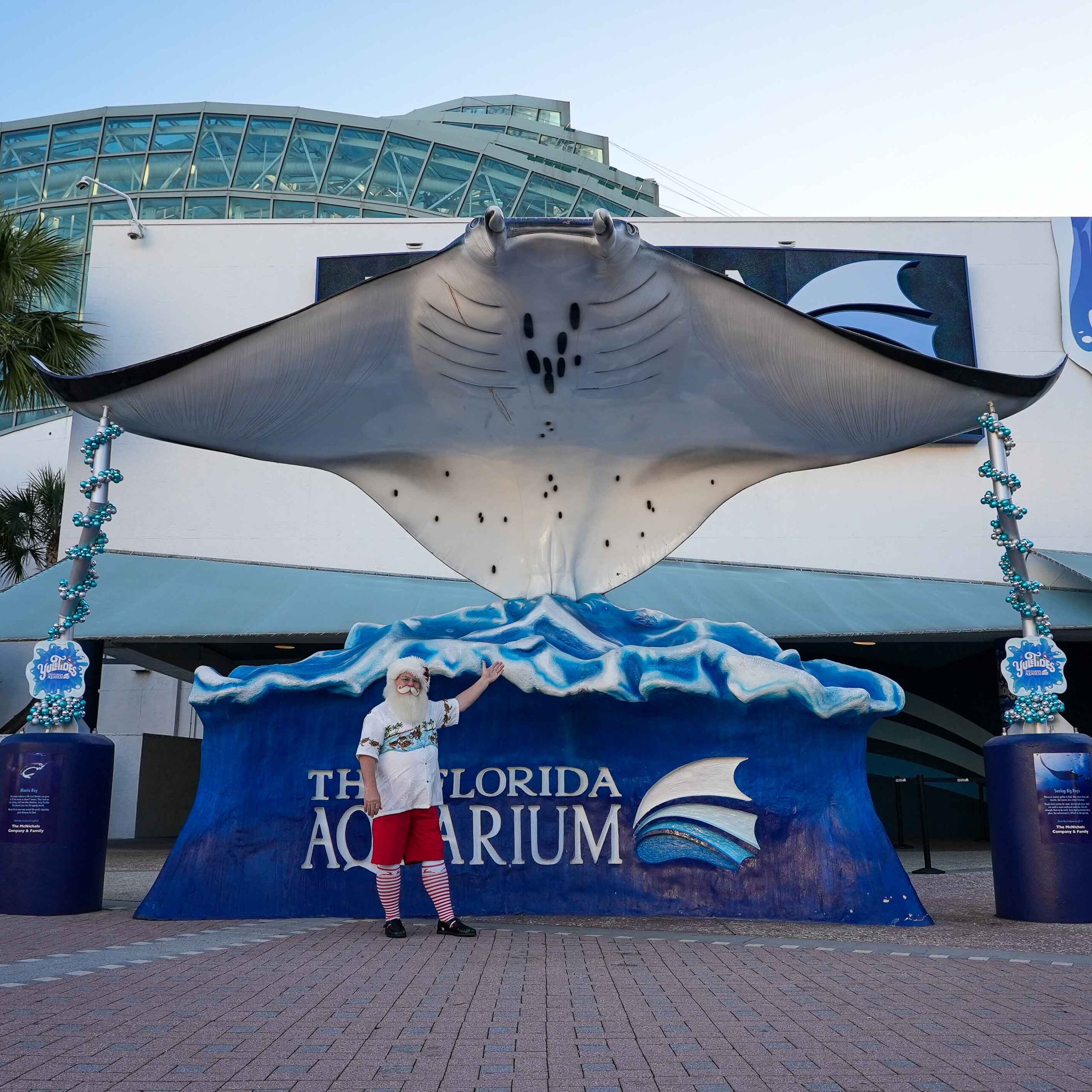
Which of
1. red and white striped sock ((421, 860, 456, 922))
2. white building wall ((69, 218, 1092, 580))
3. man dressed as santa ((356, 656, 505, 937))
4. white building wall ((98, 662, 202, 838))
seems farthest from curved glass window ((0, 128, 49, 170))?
red and white striped sock ((421, 860, 456, 922))

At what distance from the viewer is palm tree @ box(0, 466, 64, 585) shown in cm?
2100

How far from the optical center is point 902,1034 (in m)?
3.62

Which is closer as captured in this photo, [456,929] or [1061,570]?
[456,929]

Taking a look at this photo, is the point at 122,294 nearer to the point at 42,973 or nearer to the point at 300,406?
the point at 300,406

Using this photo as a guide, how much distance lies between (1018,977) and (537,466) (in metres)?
4.99

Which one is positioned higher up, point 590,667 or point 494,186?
point 494,186

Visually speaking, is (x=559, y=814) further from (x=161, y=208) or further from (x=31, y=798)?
(x=161, y=208)

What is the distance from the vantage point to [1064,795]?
7.23m

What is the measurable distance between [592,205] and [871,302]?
634 inches

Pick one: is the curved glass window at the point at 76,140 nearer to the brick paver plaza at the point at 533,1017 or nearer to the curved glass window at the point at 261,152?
the curved glass window at the point at 261,152

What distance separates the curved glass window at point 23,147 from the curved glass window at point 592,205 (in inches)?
654

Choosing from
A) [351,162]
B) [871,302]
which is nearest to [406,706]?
[871,302]

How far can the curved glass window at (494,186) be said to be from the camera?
1159 inches

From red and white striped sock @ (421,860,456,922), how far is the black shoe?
23 mm
